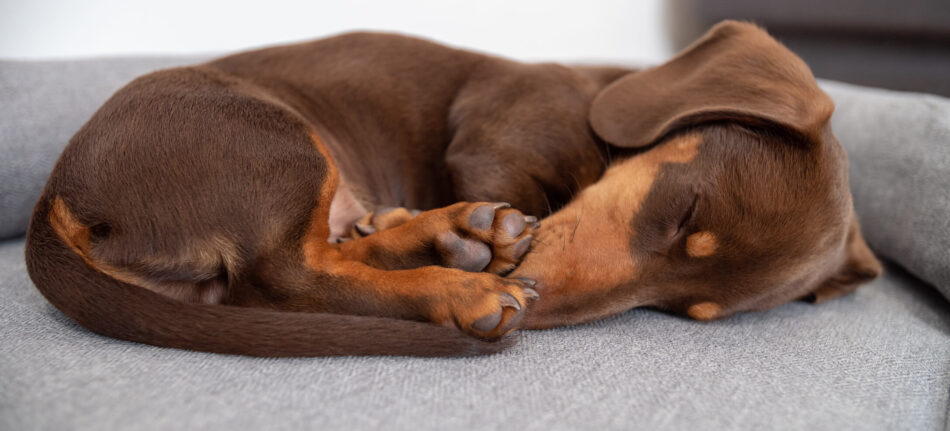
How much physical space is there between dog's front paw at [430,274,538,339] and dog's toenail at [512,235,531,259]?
191 mm

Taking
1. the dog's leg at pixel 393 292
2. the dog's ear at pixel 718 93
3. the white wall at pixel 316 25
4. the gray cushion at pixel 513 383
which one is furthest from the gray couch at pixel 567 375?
the white wall at pixel 316 25

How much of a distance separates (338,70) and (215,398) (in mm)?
1447

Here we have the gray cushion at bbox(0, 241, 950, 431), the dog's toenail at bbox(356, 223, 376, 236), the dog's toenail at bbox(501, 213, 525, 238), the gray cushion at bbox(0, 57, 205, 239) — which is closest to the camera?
the gray cushion at bbox(0, 241, 950, 431)

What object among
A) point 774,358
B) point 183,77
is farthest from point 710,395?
point 183,77

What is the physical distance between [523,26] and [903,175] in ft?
8.94

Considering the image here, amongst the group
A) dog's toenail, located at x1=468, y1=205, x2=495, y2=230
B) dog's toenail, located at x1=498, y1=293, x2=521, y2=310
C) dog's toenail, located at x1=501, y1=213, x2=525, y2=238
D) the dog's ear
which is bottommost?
dog's toenail, located at x1=498, y1=293, x2=521, y2=310

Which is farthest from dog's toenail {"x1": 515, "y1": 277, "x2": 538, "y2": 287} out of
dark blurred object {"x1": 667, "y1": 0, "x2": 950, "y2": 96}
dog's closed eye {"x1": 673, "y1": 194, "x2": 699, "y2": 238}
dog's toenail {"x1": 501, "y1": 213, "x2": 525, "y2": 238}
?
dark blurred object {"x1": 667, "y1": 0, "x2": 950, "y2": 96}

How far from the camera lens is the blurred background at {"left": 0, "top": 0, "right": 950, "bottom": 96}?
3508 millimetres

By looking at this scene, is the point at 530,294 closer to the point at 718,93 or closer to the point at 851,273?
the point at 718,93

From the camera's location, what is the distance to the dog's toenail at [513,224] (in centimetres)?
168

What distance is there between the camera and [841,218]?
1.86 m

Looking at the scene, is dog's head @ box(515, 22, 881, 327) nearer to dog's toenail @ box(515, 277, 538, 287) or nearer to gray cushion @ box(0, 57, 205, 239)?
dog's toenail @ box(515, 277, 538, 287)

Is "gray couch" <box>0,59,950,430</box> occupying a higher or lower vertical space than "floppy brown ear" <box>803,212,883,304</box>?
higher

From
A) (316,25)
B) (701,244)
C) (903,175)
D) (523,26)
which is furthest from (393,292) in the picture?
(523,26)
